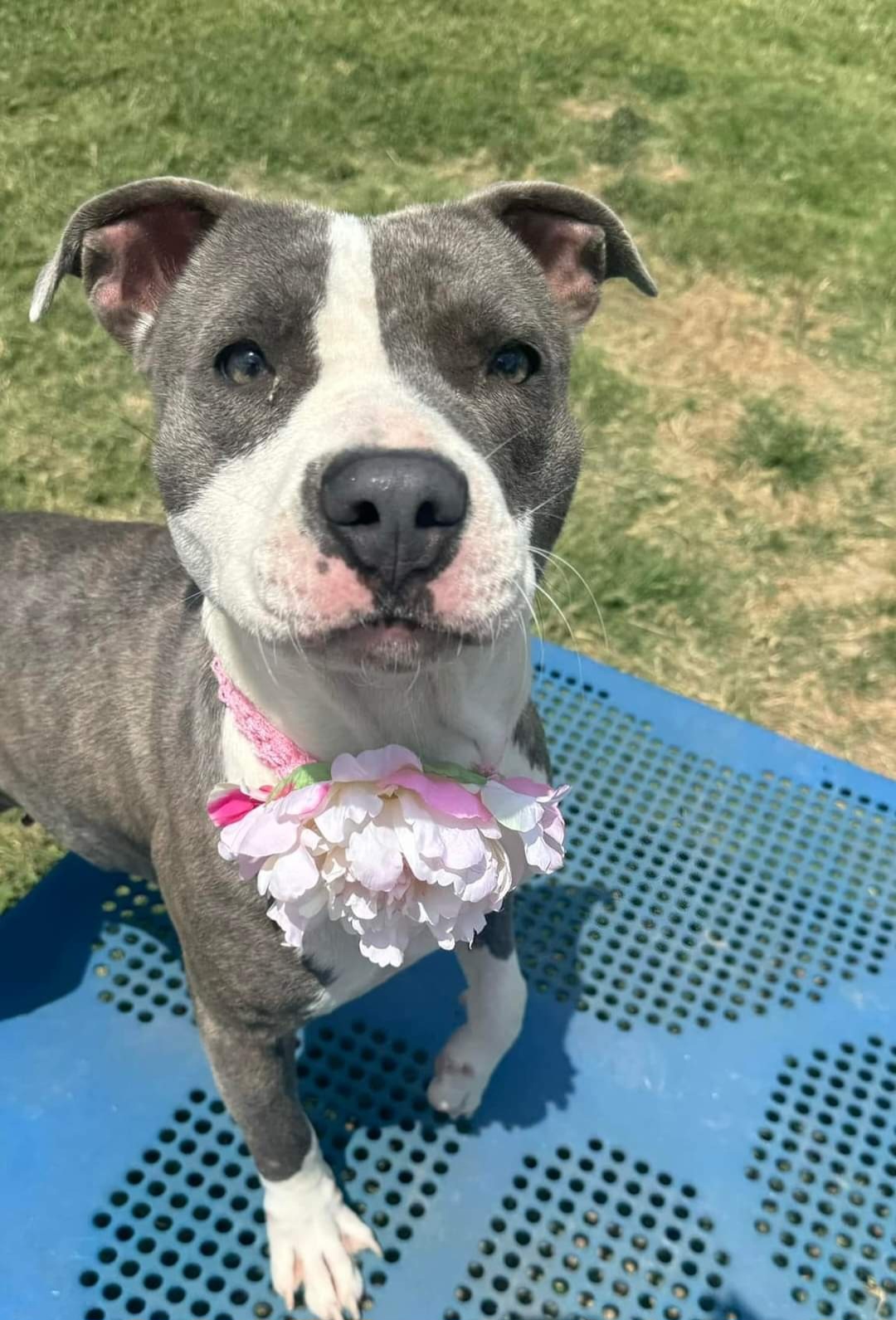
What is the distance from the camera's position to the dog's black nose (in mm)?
1408

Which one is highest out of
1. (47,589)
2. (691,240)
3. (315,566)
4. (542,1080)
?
(315,566)

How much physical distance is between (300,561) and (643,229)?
5360mm

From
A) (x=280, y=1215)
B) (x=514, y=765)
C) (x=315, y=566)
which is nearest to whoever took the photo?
(x=315, y=566)

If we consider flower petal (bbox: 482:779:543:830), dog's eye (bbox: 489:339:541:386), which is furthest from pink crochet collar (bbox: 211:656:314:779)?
dog's eye (bbox: 489:339:541:386)

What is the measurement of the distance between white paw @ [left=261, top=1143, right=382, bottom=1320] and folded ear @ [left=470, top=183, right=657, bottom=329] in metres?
1.97

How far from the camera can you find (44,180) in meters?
6.07

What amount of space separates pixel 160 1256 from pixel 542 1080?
991 mm

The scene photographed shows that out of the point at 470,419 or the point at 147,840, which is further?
the point at 147,840

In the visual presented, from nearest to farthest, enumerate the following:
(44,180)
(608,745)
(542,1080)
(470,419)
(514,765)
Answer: (470,419)
(514,765)
(542,1080)
(608,745)
(44,180)

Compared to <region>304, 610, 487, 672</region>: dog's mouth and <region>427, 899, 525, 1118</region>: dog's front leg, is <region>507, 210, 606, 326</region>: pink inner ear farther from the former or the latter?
<region>427, 899, 525, 1118</region>: dog's front leg

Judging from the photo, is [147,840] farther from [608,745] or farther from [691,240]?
[691,240]

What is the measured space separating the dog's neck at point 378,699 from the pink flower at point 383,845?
9 cm

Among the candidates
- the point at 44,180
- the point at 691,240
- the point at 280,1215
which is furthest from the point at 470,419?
the point at 44,180

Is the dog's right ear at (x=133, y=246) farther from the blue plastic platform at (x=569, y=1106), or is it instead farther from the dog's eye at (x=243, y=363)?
the blue plastic platform at (x=569, y=1106)
